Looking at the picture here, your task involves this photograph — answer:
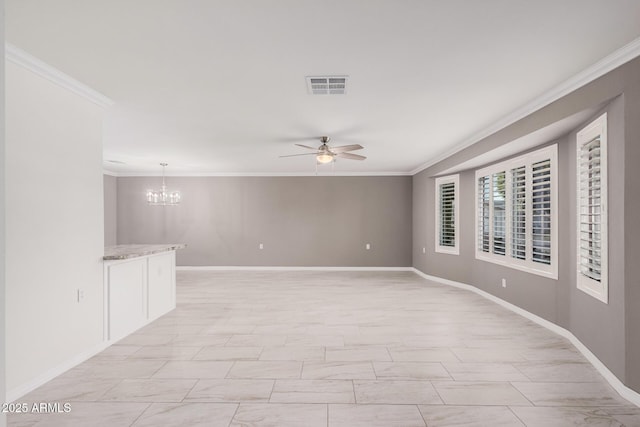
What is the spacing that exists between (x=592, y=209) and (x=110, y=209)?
9.89 m

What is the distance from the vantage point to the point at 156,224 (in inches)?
359

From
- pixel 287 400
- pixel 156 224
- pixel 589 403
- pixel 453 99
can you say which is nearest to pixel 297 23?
pixel 453 99

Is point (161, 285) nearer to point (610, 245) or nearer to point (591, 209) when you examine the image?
point (610, 245)

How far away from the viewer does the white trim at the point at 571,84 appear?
2482mm

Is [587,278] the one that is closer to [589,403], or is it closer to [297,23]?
[589,403]

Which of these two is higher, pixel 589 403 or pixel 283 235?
pixel 283 235

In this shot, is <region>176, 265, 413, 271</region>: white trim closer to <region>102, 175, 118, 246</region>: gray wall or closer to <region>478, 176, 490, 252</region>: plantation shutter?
<region>102, 175, 118, 246</region>: gray wall

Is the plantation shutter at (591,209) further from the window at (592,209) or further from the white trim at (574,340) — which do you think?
the white trim at (574,340)

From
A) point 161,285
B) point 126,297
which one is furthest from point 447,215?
point 126,297

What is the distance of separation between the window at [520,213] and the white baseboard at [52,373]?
16.9ft

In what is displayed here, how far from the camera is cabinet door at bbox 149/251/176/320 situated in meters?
4.47

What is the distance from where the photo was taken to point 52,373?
284 cm

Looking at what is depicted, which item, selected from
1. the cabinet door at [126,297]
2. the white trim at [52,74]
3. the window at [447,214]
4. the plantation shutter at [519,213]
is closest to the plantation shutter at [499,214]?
the plantation shutter at [519,213]

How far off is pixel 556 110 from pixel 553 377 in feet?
8.19
